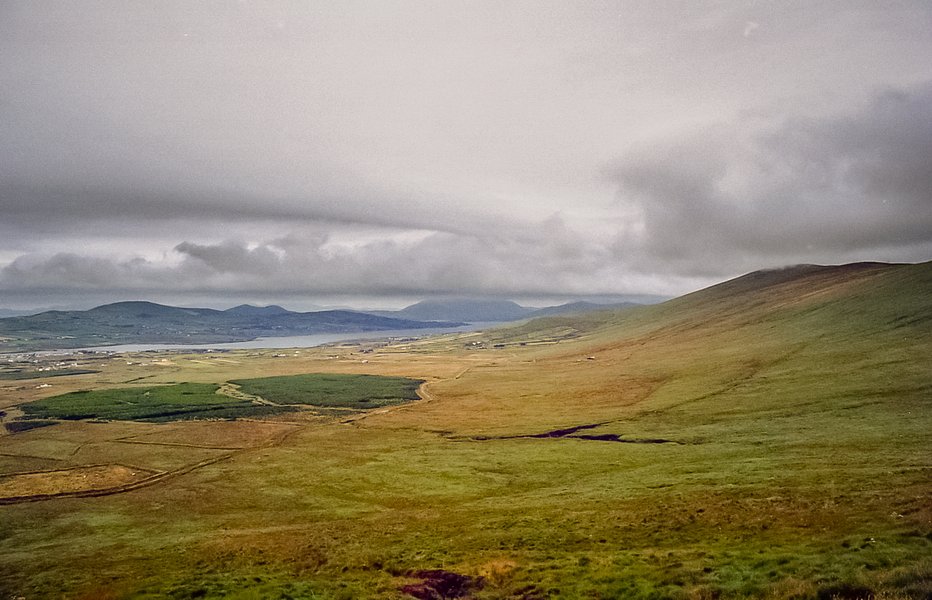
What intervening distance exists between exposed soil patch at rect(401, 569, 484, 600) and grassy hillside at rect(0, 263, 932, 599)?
0.56ft

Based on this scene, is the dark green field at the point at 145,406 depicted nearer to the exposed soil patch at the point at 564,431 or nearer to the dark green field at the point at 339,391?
the dark green field at the point at 339,391

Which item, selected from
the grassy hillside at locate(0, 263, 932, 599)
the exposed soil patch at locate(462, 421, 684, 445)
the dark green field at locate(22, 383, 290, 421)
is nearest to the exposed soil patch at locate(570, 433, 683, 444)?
the exposed soil patch at locate(462, 421, 684, 445)

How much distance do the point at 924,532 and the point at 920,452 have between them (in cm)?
2931

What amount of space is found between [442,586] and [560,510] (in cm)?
1832

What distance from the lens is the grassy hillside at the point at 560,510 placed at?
29547 mm

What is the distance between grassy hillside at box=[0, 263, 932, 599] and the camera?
29.5 meters

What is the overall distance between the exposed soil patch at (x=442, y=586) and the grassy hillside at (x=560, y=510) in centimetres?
17

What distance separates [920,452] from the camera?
49.8m

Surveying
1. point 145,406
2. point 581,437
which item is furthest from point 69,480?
point 145,406

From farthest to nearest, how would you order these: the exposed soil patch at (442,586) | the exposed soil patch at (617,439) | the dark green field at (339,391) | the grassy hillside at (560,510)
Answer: the dark green field at (339,391)
the exposed soil patch at (617,439)
the exposed soil patch at (442,586)
the grassy hillside at (560,510)

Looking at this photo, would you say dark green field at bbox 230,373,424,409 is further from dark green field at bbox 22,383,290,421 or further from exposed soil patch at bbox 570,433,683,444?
exposed soil patch at bbox 570,433,683,444

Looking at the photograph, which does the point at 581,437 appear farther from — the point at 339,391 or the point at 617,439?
the point at 339,391

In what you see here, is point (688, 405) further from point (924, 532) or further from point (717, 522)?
point (924, 532)

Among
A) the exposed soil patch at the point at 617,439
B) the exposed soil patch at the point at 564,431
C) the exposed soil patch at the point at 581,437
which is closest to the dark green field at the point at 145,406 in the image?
the exposed soil patch at the point at 581,437
